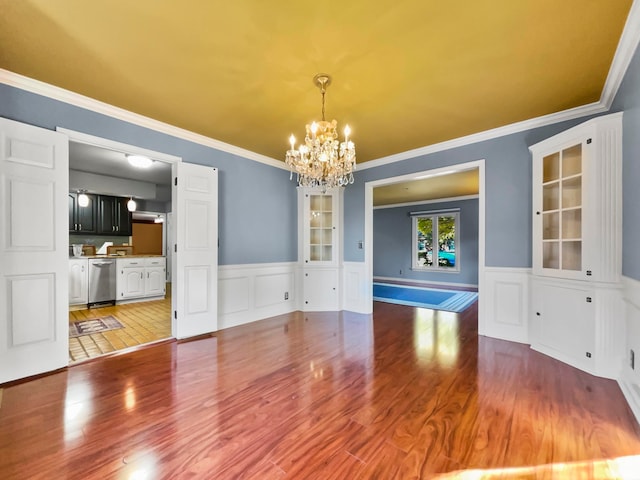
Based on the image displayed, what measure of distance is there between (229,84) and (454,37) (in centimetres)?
187

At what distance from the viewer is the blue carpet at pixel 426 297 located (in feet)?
17.7

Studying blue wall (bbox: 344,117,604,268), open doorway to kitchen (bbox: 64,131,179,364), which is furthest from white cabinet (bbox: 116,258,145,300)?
blue wall (bbox: 344,117,604,268)

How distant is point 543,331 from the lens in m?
3.00

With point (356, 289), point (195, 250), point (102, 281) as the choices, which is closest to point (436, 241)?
point (356, 289)

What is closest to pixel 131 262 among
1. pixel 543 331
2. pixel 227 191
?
pixel 227 191

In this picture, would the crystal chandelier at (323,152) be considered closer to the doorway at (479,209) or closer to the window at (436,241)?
the doorway at (479,209)

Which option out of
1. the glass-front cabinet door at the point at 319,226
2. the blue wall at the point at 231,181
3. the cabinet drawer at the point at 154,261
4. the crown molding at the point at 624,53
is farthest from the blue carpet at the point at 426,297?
the cabinet drawer at the point at 154,261

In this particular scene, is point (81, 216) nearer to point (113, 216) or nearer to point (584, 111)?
point (113, 216)

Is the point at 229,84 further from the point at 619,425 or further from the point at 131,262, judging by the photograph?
the point at 131,262

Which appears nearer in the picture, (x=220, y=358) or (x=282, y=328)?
(x=220, y=358)

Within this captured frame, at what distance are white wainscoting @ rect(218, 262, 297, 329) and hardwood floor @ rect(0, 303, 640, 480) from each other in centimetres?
99

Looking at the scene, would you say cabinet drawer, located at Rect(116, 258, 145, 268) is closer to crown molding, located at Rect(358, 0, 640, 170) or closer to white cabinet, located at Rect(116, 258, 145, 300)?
white cabinet, located at Rect(116, 258, 145, 300)

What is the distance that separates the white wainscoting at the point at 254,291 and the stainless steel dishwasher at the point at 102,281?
3.12m

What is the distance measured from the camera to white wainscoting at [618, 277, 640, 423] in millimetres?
1984
